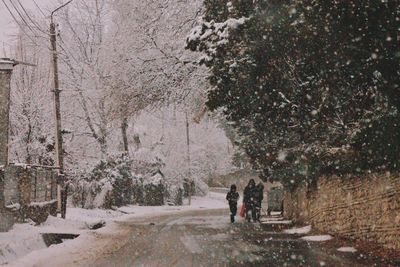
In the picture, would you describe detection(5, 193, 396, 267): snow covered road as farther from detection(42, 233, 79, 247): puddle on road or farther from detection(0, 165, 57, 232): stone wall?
detection(0, 165, 57, 232): stone wall

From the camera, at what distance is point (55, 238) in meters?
16.6

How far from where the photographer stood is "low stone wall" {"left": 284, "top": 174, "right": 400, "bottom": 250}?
41.4 ft

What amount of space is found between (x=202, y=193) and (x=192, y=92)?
127 ft

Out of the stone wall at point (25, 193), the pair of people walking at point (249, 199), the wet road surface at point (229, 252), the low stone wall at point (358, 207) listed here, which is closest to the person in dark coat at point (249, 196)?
the pair of people walking at point (249, 199)

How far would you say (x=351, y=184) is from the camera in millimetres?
15352

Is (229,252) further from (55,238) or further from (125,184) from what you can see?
(125,184)

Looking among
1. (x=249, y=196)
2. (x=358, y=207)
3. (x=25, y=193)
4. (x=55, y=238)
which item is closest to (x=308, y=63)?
(x=358, y=207)

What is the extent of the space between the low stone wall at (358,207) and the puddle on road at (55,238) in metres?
7.65

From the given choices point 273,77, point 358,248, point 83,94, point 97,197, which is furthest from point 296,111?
point 83,94

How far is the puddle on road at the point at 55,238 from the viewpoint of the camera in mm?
15758

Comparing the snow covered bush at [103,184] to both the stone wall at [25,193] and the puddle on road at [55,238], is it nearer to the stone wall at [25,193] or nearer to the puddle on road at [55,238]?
the stone wall at [25,193]

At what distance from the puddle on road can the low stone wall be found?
301 inches

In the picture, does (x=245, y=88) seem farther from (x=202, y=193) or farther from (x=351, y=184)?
(x=202, y=193)

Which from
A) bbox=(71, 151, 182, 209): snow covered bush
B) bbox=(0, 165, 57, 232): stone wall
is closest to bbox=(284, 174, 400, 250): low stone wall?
bbox=(0, 165, 57, 232): stone wall
